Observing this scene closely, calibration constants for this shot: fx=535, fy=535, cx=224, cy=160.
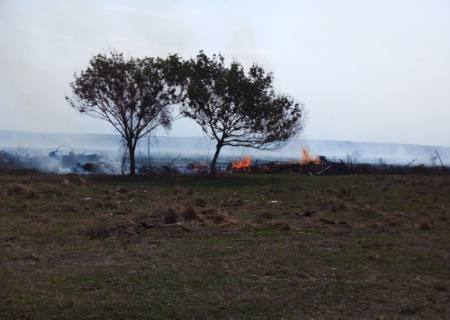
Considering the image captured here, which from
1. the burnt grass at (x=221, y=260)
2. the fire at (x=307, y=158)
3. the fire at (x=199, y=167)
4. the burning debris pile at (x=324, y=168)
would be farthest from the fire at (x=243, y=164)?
the burnt grass at (x=221, y=260)

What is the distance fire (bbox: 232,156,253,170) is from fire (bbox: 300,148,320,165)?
3.69 metres

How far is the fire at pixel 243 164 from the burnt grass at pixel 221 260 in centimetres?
1944

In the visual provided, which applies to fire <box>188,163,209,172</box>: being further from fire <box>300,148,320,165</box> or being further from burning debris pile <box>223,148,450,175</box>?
fire <box>300,148,320,165</box>

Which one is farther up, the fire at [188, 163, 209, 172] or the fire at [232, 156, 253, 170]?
the fire at [232, 156, 253, 170]

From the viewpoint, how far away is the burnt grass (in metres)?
6.75

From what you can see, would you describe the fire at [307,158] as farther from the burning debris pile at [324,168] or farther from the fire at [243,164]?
the fire at [243,164]

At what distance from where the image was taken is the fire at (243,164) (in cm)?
3714

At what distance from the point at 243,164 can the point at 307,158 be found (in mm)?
4871

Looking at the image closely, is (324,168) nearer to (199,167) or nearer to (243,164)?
(243,164)

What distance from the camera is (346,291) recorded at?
7.57m

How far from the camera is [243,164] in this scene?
124 feet

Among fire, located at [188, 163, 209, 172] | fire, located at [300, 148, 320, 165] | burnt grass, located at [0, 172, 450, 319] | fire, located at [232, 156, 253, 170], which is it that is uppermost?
fire, located at [300, 148, 320, 165]

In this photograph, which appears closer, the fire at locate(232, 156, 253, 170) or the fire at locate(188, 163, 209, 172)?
the fire at locate(188, 163, 209, 172)

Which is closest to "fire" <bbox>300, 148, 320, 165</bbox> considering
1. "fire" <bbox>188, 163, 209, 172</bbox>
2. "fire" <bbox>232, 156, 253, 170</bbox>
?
"fire" <bbox>232, 156, 253, 170</bbox>
